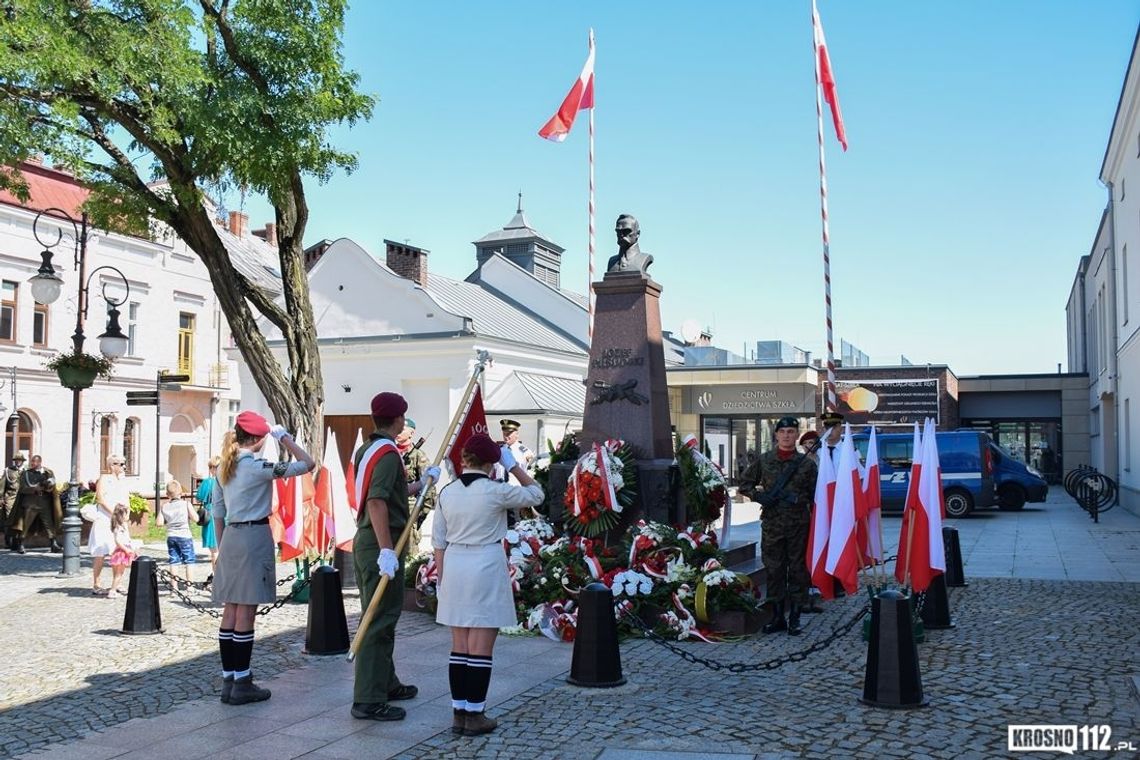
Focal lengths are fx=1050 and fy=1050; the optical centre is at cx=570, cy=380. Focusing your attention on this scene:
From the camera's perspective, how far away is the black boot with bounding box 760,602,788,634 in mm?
9305

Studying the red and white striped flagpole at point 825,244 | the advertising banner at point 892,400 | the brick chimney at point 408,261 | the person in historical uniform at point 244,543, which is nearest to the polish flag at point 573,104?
the red and white striped flagpole at point 825,244

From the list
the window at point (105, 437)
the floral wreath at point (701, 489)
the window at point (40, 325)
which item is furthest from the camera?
the window at point (105, 437)

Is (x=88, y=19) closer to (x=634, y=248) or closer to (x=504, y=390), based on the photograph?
(x=634, y=248)

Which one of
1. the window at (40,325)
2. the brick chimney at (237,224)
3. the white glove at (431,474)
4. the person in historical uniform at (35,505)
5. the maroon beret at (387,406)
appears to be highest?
the brick chimney at (237,224)

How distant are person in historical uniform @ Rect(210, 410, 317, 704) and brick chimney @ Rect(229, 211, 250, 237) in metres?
36.8

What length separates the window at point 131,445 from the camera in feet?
108

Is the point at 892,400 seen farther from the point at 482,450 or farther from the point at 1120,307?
the point at 482,450

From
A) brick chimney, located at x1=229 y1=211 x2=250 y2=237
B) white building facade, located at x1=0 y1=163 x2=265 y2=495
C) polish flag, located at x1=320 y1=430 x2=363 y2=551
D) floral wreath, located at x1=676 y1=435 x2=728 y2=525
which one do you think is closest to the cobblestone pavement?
polish flag, located at x1=320 y1=430 x2=363 y2=551

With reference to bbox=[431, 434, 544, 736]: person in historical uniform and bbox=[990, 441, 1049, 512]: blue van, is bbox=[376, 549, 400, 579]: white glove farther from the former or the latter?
bbox=[990, 441, 1049, 512]: blue van

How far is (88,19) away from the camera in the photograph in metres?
12.4

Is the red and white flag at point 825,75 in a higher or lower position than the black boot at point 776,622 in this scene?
higher

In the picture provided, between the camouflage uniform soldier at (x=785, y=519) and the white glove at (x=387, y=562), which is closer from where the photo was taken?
the white glove at (x=387, y=562)

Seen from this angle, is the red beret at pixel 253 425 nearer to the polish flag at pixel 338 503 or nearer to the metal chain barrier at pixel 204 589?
the metal chain barrier at pixel 204 589

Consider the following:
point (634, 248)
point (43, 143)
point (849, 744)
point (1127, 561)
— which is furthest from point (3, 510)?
point (1127, 561)
